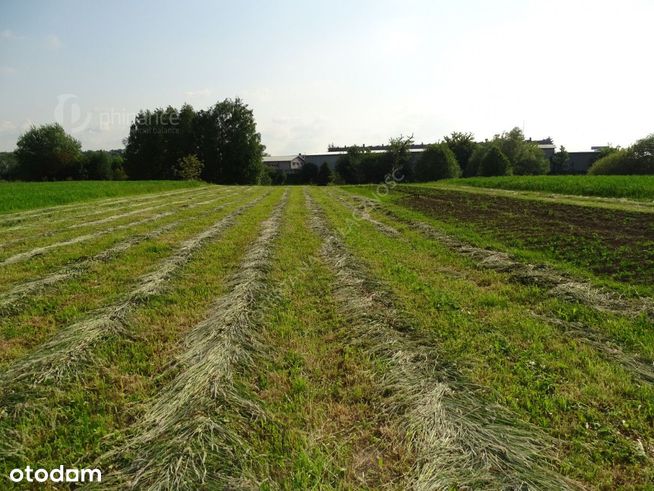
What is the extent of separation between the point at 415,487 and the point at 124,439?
7.51ft

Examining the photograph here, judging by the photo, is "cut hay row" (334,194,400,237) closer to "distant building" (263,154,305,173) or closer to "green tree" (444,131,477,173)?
"green tree" (444,131,477,173)

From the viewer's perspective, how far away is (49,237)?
10812mm

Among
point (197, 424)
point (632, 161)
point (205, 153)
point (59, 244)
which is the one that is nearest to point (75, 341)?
point (197, 424)

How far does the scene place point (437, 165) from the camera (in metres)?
55.6

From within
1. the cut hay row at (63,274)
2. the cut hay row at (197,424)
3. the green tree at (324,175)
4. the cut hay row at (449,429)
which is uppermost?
the green tree at (324,175)

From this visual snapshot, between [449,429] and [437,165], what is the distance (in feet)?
186

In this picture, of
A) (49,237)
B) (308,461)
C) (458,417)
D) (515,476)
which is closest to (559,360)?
(458,417)

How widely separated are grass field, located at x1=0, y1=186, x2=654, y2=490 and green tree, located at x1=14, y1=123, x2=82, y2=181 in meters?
78.5

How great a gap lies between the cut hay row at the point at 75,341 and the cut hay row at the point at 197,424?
1.10 metres

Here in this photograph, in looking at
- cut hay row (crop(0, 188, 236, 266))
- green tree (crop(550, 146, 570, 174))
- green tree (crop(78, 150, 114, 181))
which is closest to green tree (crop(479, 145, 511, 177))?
green tree (crop(550, 146, 570, 174))

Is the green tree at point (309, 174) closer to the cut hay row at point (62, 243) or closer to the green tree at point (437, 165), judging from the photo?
the green tree at point (437, 165)

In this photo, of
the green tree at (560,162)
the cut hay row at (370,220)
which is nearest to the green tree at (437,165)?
the cut hay row at (370,220)

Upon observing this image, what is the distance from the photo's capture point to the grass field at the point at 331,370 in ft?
8.91

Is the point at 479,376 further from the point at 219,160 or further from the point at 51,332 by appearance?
the point at 219,160
